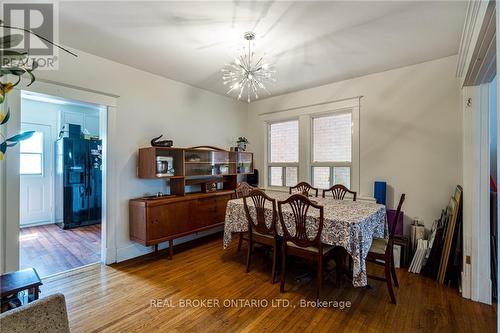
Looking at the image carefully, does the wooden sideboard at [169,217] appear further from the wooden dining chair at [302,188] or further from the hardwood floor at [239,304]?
the wooden dining chair at [302,188]

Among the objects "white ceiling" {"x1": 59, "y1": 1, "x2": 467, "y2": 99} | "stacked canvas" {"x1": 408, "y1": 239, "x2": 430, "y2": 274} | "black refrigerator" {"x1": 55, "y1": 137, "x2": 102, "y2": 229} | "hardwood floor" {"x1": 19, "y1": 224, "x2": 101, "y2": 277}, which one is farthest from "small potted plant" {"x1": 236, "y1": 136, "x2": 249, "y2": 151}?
"stacked canvas" {"x1": 408, "y1": 239, "x2": 430, "y2": 274}

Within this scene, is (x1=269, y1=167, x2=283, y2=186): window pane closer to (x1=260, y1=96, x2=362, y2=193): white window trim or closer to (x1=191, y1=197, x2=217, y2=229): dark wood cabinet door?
(x1=260, y1=96, x2=362, y2=193): white window trim

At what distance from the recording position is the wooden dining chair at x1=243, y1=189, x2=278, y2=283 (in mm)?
2656

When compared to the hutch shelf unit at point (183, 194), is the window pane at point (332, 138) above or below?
above

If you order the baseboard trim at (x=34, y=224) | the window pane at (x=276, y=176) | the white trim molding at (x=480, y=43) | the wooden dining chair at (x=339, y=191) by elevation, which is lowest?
the baseboard trim at (x=34, y=224)

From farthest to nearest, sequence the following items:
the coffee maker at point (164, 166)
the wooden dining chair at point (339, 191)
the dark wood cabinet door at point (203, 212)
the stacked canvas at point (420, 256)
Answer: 1. the dark wood cabinet door at point (203, 212)
2. the wooden dining chair at point (339, 191)
3. the coffee maker at point (164, 166)
4. the stacked canvas at point (420, 256)

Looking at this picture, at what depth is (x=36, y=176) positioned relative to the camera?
500 cm

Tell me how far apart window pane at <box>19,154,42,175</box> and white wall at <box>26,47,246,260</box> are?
10.6ft

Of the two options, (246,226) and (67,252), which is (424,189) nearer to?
(246,226)

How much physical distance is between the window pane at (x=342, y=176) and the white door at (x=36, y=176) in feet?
19.6

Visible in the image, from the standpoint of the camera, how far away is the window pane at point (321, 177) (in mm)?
4207

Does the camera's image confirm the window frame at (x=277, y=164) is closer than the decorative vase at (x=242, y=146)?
Yes

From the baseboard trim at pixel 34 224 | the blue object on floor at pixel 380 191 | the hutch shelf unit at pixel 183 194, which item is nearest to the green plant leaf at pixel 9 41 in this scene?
the hutch shelf unit at pixel 183 194

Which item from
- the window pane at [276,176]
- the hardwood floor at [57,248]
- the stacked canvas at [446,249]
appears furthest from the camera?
the window pane at [276,176]
